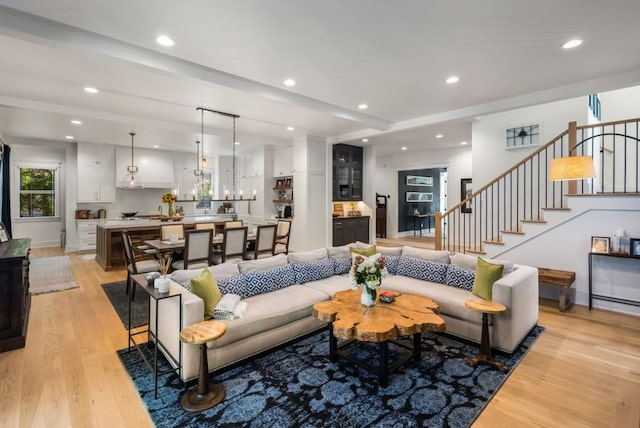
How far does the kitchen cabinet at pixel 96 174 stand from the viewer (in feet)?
27.2

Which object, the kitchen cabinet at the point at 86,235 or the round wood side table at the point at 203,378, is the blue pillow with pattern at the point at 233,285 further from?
the kitchen cabinet at the point at 86,235

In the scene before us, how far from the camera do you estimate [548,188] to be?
18.0 feet

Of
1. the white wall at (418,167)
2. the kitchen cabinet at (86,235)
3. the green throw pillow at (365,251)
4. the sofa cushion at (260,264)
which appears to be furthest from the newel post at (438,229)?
the kitchen cabinet at (86,235)

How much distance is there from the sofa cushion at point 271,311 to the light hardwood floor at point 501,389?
2.67 feet

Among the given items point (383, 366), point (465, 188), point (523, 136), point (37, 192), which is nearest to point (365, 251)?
point (383, 366)

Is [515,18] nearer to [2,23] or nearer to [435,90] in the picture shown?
[435,90]

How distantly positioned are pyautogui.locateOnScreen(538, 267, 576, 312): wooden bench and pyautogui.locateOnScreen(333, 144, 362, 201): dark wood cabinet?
4729 millimetres

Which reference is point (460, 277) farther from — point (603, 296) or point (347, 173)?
point (347, 173)

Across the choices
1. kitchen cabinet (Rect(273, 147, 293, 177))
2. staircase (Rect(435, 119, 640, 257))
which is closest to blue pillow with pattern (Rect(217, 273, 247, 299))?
staircase (Rect(435, 119, 640, 257))

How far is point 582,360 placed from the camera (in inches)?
116

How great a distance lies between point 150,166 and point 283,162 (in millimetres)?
4114

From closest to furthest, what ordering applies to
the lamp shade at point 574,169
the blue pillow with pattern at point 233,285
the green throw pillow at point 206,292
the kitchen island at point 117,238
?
the green throw pillow at point 206,292
the blue pillow with pattern at point 233,285
the lamp shade at point 574,169
the kitchen island at point 117,238

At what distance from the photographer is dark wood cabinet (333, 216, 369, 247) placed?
8.02 metres

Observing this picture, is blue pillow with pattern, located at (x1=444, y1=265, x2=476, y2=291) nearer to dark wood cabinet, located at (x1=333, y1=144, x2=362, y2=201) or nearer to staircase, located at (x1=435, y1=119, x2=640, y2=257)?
staircase, located at (x1=435, y1=119, x2=640, y2=257)
